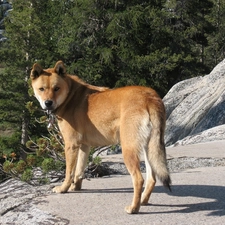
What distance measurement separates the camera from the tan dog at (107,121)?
5953 millimetres

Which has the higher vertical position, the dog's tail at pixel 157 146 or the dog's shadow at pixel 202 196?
the dog's tail at pixel 157 146

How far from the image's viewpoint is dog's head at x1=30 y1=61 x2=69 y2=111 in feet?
22.1

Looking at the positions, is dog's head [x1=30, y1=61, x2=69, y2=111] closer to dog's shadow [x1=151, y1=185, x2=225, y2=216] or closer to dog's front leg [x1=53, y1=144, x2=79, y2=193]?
dog's front leg [x1=53, y1=144, x2=79, y2=193]

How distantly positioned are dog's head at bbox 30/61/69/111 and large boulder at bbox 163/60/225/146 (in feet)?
21.1

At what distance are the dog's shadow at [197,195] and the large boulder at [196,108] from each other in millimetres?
5645

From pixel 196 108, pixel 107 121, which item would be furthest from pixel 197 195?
pixel 196 108

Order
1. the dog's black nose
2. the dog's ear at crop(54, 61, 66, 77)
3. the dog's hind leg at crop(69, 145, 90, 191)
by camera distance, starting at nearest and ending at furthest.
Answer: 1. the dog's black nose
2. the dog's ear at crop(54, 61, 66, 77)
3. the dog's hind leg at crop(69, 145, 90, 191)

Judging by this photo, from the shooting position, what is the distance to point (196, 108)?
16.5m

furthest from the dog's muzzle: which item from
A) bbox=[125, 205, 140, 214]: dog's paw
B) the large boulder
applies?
the large boulder

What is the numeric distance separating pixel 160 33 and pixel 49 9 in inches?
351

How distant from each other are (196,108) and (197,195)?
9.79m

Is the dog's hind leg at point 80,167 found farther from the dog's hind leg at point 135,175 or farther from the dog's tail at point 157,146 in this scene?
the dog's tail at point 157,146

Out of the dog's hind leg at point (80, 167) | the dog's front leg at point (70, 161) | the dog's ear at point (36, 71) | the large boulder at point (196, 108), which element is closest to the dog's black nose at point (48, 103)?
the dog's ear at point (36, 71)

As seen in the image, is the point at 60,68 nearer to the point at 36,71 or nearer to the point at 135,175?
the point at 36,71
